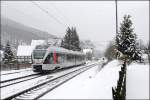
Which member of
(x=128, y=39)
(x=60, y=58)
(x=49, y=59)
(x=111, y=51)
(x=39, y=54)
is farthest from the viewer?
(x=111, y=51)

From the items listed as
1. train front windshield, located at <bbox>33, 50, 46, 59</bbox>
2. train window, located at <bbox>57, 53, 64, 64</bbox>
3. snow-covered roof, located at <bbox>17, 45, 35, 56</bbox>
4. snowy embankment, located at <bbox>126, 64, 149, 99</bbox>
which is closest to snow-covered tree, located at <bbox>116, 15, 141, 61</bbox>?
train window, located at <bbox>57, 53, 64, 64</bbox>

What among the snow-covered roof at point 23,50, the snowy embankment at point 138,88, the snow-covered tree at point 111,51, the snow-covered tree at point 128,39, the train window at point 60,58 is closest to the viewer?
the snowy embankment at point 138,88

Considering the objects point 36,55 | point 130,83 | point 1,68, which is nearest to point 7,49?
point 1,68

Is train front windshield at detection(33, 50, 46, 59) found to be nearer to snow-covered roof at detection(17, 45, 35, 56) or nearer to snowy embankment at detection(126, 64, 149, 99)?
snowy embankment at detection(126, 64, 149, 99)

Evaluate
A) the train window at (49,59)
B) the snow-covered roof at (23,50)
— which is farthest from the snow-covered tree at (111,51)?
the snow-covered roof at (23,50)

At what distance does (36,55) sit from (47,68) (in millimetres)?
1776

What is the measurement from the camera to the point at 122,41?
103 ft

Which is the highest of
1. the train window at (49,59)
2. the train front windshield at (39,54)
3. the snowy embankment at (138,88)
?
the train front windshield at (39,54)

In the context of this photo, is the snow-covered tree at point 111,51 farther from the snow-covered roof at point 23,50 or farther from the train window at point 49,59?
the snow-covered roof at point 23,50

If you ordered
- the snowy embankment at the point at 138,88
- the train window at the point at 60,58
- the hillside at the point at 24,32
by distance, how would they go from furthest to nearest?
1. the train window at the point at 60,58
2. the hillside at the point at 24,32
3. the snowy embankment at the point at 138,88

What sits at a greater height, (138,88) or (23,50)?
(23,50)

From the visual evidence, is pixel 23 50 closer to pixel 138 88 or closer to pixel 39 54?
pixel 39 54

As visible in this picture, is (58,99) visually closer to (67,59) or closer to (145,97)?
(145,97)

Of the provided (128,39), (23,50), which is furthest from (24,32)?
(23,50)
